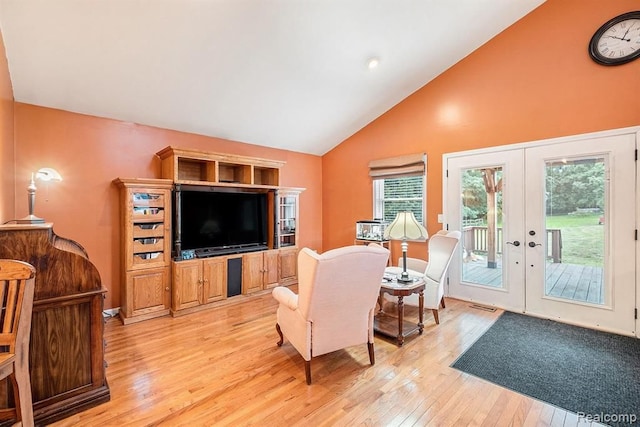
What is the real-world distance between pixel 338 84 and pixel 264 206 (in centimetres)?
222

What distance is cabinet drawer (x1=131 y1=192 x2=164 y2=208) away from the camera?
3.45 m

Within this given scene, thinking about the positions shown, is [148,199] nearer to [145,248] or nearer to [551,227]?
[145,248]

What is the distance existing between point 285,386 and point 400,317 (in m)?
1.27

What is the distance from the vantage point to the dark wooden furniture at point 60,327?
1848mm

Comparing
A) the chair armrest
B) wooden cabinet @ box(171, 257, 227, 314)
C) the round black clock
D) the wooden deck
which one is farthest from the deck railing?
wooden cabinet @ box(171, 257, 227, 314)

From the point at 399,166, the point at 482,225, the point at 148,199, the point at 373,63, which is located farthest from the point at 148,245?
the point at 482,225

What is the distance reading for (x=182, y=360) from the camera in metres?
2.61

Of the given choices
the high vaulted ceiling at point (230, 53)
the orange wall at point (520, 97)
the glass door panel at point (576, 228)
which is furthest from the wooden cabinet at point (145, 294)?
the glass door panel at point (576, 228)

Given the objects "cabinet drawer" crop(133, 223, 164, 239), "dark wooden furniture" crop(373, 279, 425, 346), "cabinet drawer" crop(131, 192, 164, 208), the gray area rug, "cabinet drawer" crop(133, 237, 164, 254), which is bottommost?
the gray area rug

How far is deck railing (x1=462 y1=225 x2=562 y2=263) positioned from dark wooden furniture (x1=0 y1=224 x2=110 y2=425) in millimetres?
4289

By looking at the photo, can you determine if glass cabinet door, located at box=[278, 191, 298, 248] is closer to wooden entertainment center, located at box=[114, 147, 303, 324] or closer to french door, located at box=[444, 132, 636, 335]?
wooden entertainment center, located at box=[114, 147, 303, 324]

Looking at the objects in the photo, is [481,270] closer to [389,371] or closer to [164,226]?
[389,371]

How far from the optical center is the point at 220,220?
4262 mm

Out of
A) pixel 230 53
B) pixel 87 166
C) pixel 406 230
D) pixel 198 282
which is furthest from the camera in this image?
pixel 198 282
